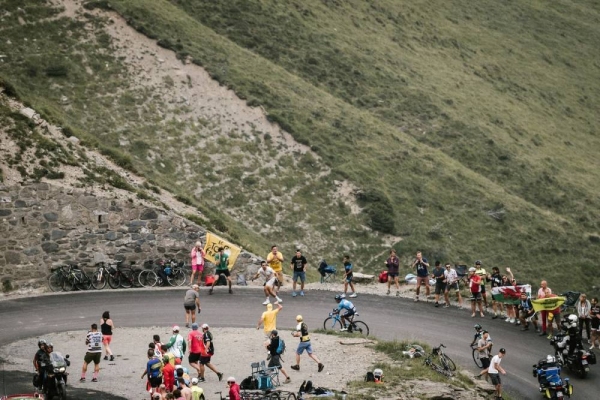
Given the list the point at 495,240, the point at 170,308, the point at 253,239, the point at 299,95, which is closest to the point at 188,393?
the point at 170,308

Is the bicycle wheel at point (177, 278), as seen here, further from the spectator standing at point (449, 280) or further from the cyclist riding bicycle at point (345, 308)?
the spectator standing at point (449, 280)

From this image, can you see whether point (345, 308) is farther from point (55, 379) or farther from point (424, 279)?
point (55, 379)

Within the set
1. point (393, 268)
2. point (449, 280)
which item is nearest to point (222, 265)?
point (393, 268)

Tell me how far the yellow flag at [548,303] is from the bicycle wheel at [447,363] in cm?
508

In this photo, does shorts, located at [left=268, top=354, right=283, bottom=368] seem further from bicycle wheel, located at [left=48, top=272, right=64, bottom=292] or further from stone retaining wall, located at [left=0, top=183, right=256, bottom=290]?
bicycle wheel, located at [left=48, top=272, right=64, bottom=292]

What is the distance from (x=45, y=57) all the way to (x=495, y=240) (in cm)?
3104

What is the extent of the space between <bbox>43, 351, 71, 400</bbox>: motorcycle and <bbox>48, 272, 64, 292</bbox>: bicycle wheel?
1136 centimetres

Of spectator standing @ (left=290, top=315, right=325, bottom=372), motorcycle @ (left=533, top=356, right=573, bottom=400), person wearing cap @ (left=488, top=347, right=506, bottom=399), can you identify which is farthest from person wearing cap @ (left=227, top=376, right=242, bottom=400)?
motorcycle @ (left=533, top=356, right=573, bottom=400)

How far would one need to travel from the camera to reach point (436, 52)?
84875mm

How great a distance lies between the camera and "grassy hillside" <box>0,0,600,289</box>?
56281 millimetres

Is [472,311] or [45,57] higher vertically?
[45,57]

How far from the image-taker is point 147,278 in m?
35.9

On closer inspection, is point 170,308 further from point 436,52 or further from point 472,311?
point 436,52

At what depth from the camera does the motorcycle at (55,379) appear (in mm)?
23469
